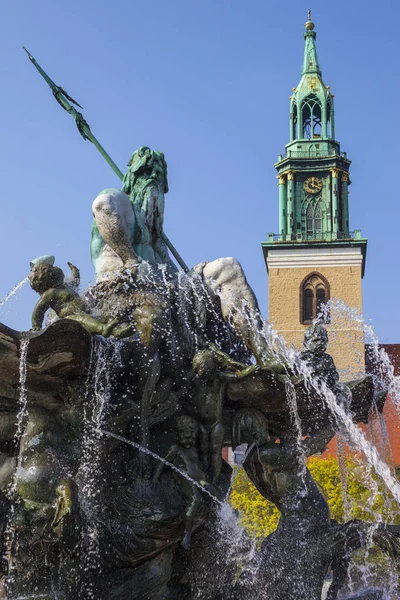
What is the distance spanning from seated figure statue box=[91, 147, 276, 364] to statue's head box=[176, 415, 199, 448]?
834 millimetres

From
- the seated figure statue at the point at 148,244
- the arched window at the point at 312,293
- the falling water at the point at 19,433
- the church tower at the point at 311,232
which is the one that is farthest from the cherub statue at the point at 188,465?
the arched window at the point at 312,293

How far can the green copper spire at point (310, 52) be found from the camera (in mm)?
68500

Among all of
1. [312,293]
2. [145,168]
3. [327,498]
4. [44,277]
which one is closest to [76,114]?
[145,168]

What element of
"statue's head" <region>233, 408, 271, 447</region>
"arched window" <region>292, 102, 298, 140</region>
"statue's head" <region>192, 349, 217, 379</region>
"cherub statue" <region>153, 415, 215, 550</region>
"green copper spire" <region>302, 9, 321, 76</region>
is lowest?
"cherub statue" <region>153, 415, 215, 550</region>

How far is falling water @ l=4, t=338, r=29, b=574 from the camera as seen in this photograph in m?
6.04

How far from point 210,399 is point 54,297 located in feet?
4.92

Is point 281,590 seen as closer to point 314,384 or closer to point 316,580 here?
point 316,580

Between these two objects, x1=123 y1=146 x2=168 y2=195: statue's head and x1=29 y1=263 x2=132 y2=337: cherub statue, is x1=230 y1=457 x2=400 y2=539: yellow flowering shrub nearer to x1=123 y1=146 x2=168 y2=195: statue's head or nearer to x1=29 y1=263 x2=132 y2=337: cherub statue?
x1=123 y1=146 x2=168 y2=195: statue's head

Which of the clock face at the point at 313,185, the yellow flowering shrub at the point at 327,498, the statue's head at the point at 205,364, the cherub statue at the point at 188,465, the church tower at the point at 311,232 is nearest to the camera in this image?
the cherub statue at the point at 188,465

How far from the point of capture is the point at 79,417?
6613 mm

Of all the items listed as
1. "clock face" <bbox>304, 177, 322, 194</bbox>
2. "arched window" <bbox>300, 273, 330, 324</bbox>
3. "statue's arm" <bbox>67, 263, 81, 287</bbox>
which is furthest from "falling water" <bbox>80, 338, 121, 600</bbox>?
"clock face" <bbox>304, 177, 322, 194</bbox>

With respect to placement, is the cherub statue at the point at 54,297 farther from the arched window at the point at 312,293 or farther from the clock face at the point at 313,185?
the clock face at the point at 313,185

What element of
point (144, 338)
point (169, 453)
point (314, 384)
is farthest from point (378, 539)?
point (144, 338)

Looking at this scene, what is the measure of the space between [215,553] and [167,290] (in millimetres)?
2180
